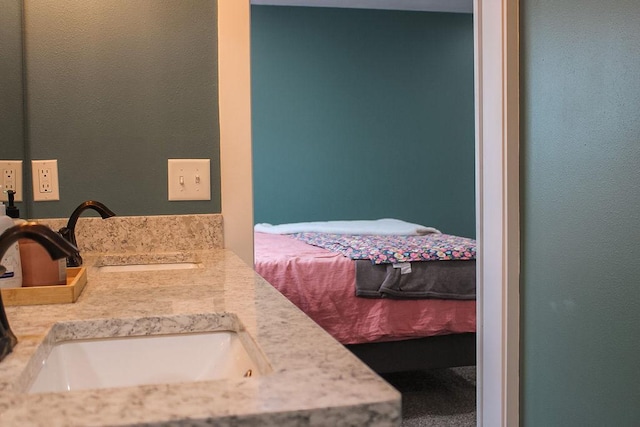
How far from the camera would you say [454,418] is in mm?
2898

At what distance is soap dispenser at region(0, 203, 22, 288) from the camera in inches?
40.2

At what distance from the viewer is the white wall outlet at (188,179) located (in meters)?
1.69

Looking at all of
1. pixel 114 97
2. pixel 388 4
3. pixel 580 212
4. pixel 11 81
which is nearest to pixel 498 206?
pixel 580 212

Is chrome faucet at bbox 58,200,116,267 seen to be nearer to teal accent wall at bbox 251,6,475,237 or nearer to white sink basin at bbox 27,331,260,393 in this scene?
white sink basin at bbox 27,331,260,393

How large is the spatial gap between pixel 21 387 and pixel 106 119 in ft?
3.75

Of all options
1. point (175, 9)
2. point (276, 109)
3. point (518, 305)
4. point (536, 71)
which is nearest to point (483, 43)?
point (536, 71)

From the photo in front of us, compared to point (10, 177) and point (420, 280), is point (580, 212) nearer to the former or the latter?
point (420, 280)

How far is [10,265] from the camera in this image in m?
1.04

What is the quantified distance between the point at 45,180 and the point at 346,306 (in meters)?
1.72

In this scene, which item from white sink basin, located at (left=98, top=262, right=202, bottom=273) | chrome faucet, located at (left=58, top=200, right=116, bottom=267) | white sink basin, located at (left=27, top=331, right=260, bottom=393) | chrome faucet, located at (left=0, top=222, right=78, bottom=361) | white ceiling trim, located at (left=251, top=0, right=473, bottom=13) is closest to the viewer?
chrome faucet, located at (left=0, top=222, right=78, bottom=361)

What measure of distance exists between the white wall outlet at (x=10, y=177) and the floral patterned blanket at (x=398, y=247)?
1.78 m

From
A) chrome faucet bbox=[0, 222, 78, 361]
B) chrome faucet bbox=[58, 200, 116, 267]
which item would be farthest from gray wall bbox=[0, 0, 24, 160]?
chrome faucet bbox=[0, 222, 78, 361]

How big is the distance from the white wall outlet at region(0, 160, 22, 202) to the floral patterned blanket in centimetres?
178

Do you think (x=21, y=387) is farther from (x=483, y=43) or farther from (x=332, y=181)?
(x=332, y=181)
